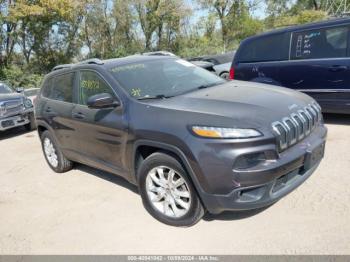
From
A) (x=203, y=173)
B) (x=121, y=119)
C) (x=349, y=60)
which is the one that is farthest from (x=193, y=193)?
(x=349, y=60)

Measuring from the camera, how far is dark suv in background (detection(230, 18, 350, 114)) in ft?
20.9

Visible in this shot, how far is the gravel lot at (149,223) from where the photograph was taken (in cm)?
346

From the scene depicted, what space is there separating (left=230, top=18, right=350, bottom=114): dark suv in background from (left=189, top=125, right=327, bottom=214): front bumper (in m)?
3.21

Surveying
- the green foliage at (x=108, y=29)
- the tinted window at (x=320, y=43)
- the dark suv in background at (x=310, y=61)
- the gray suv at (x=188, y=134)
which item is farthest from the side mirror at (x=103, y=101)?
the green foliage at (x=108, y=29)

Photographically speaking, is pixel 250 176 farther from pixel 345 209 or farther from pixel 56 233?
pixel 56 233

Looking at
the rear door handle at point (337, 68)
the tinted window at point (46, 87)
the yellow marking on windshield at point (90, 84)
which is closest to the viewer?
the yellow marking on windshield at point (90, 84)

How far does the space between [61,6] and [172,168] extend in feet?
70.1

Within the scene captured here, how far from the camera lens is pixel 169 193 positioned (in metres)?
3.85

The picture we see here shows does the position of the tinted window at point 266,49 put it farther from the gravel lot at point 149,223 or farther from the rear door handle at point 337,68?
the gravel lot at point 149,223

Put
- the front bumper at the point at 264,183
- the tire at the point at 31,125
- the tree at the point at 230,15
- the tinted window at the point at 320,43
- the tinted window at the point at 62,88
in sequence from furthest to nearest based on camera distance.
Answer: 1. the tree at the point at 230,15
2. the tire at the point at 31,125
3. the tinted window at the point at 320,43
4. the tinted window at the point at 62,88
5. the front bumper at the point at 264,183

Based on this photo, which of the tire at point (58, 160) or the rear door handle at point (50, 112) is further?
the tire at point (58, 160)

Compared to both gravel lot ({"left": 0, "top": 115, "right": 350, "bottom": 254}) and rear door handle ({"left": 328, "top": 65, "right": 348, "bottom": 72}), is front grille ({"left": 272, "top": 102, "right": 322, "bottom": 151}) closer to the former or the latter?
gravel lot ({"left": 0, "top": 115, "right": 350, "bottom": 254})

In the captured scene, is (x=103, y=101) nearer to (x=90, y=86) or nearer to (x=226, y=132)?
(x=90, y=86)

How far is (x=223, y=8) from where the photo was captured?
1308 inches
